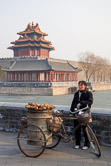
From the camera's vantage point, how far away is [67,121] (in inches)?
191

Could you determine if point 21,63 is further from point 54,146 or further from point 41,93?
point 54,146

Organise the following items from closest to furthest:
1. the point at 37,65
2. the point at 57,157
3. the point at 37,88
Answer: the point at 57,157 < the point at 37,88 < the point at 37,65

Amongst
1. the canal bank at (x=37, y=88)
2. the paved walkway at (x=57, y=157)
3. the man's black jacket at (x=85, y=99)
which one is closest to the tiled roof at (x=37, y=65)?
the canal bank at (x=37, y=88)

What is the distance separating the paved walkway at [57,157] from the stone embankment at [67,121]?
27cm

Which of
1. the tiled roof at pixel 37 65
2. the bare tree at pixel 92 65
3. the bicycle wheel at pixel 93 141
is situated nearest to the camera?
the bicycle wheel at pixel 93 141

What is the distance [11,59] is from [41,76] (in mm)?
8729

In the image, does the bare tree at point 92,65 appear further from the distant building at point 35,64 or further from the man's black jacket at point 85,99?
the man's black jacket at point 85,99

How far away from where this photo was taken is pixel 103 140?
14.4 feet

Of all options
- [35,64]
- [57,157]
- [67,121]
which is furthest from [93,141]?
[35,64]

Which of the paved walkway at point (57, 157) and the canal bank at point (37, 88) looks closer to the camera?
the paved walkway at point (57, 157)

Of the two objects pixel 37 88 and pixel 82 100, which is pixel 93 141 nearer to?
pixel 82 100

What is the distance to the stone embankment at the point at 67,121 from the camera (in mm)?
4402


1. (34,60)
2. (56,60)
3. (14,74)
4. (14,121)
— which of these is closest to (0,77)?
(14,74)

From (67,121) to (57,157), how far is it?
4.16 feet
